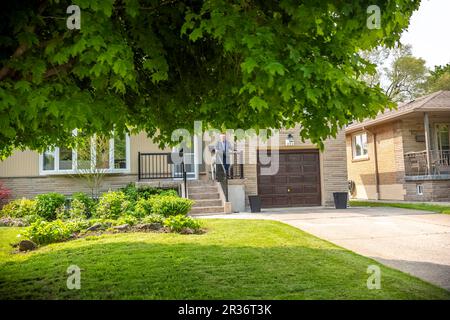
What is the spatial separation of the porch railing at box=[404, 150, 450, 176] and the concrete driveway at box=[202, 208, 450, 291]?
24.4 feet

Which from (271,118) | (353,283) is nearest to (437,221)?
(353,283)

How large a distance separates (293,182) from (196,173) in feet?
13.6

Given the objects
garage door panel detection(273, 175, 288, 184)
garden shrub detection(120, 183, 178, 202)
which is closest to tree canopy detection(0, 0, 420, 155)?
garden shrub detection(120, 183, 178, 202)

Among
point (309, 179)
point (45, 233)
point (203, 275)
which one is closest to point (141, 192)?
point (45, 233)

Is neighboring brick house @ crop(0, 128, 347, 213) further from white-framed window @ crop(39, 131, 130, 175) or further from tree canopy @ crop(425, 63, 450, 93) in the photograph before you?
tree canopy @ crop(425, 63, 450, 93)

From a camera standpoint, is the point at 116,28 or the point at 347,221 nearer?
the point at 116,28

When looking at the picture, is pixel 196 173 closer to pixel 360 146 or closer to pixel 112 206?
pixel 112 206

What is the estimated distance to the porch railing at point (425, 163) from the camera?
16788 mm

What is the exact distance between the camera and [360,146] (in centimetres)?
2208

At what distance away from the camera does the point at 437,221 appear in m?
9.30

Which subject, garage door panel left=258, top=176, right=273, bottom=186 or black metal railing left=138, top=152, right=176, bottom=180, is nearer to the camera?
black metal railing left=138, top=152, right=176, bottom=180

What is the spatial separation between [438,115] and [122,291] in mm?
17931

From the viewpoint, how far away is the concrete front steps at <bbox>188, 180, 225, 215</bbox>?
1212 cm
